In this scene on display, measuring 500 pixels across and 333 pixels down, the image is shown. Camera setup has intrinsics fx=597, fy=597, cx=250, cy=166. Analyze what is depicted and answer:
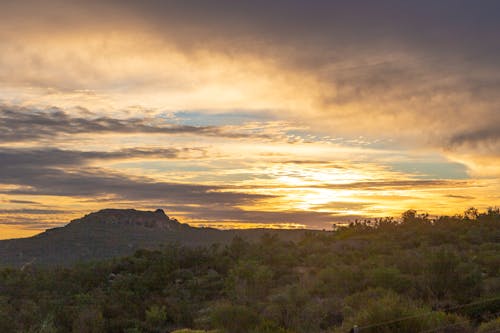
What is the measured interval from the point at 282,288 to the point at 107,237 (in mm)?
69317

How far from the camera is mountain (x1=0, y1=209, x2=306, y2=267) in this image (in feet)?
253

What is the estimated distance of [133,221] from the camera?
111 metres

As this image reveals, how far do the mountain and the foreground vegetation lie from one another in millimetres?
28596

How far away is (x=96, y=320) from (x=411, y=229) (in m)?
27.3

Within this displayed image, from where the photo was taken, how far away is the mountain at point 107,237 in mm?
77188

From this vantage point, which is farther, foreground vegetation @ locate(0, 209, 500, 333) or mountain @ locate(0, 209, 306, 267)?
mountain @ locate(0, 209, 306, 267)

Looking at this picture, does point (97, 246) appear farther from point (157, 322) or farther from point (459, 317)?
point (459, 317)

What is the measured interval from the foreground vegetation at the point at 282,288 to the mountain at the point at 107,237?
2860 cm

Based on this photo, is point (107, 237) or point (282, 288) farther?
point (107, 237)

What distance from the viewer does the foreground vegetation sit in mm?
19938

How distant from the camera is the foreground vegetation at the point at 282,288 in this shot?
19.9m

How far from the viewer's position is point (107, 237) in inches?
3679

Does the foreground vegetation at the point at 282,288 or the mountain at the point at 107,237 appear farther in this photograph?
the mountain at the point at 107,237

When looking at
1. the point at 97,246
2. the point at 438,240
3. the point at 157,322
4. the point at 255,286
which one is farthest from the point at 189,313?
the point at 97,246
